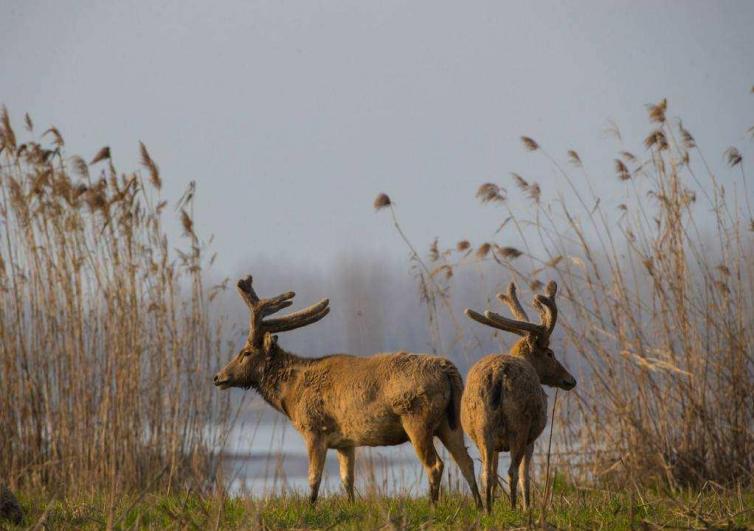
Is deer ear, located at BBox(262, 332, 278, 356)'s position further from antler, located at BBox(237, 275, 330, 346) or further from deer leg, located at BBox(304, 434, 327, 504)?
deer leg, located at BBox(304, 434, 327, 504)

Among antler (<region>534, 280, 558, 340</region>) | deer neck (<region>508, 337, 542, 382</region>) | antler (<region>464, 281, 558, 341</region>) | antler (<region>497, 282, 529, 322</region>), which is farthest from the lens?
antler (<region>497, 282, 529, 322</region>)

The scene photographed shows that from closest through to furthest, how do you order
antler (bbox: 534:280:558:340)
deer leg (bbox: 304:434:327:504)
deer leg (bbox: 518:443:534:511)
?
deer leg (bbox: 518:443:534:511) → antler (bbox: 534:280:558:340) → deer leg (bbox: 304:434:327:504)

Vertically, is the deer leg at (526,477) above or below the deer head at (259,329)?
below

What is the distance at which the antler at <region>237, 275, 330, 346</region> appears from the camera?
8.06m

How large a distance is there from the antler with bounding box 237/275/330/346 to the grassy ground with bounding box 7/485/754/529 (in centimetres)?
136

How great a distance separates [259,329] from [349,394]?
1143 millimetres

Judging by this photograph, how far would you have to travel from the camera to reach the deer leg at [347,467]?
7690mm

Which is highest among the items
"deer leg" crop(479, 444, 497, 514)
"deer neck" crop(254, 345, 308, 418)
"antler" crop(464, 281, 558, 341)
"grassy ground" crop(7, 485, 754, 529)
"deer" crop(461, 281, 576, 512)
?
"antler" crop(464, 281, 558, 341)

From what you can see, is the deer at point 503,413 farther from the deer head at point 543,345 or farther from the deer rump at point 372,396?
the deer rump at point 372,396

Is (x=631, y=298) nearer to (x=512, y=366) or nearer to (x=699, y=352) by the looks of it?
(x=699, y=352)

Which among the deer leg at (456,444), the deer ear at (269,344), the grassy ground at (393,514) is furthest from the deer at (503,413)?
the deer ear at (269,344)

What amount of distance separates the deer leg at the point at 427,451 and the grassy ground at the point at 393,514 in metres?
0.16

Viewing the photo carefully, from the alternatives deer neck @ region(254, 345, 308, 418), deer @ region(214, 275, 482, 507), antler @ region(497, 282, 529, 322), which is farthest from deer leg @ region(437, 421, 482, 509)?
deer neck @ region(254, 345, 308, 418)

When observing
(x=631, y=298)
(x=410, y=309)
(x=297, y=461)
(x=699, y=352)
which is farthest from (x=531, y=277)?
(x=297, y=461)
